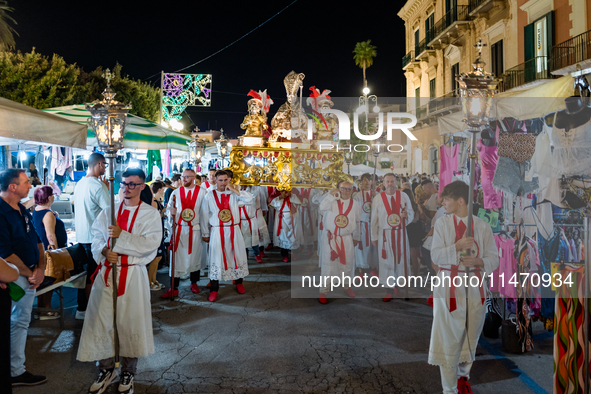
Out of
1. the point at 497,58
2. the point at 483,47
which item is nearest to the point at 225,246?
the point at 497,58

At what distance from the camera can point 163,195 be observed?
888cm

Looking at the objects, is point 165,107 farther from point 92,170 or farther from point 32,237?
point 32,237

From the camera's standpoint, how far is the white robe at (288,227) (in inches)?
381

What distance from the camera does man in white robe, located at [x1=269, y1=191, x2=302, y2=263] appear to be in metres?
9.68

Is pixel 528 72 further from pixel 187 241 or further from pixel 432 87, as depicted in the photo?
pixel 187 241

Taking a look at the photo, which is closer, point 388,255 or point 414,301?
point 414,301

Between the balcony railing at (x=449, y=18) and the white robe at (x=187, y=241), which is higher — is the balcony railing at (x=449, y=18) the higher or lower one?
the higher one

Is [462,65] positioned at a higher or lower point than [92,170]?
higher

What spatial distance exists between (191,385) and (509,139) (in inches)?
185

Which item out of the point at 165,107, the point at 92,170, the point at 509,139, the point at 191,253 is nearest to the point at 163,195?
the point at 191,253

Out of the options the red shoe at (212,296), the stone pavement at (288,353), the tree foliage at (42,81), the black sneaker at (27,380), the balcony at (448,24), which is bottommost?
the stone pavement at (288,353)

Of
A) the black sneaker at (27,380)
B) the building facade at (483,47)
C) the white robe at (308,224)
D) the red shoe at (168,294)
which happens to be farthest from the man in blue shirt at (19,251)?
the building facade at (483,47)

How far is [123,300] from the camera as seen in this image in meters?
3.65

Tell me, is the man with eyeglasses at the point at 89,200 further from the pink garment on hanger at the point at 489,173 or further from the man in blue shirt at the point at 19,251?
the pink garment on hanger at the point at 489,173
